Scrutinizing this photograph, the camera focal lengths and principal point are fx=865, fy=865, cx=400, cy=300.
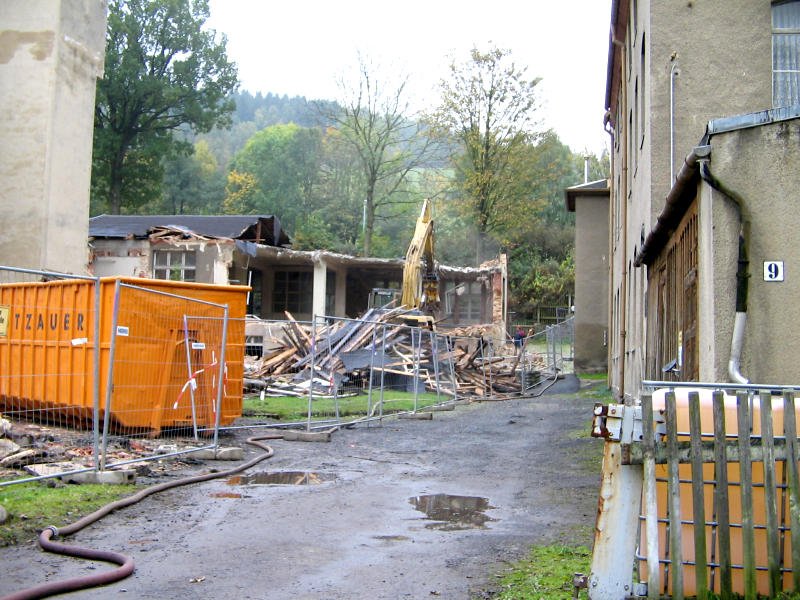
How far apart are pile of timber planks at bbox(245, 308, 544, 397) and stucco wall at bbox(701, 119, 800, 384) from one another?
11634mm

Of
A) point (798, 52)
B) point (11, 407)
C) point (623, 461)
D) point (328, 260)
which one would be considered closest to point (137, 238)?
point (328, 260)

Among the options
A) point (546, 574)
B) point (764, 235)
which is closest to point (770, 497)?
point (546, 574)

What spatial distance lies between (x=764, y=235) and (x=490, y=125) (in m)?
46.0

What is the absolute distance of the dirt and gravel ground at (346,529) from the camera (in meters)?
5.59

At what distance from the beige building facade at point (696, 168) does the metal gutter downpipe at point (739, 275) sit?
57 millimetres

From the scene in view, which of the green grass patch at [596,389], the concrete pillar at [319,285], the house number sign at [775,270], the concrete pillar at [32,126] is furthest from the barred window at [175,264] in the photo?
the house number sign at [775,270]

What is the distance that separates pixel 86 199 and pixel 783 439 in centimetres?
2022

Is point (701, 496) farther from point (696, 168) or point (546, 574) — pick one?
point (696, 168)

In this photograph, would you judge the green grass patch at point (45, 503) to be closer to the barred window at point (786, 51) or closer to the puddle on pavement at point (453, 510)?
the puddle on pavement at point (453, 510)

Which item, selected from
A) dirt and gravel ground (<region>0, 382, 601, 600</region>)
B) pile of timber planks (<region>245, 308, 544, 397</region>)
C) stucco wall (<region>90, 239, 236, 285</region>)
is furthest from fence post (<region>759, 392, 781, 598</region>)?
stucco wall (<region>90, 239, 236, 285</region>)

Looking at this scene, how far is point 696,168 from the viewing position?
8586 millimetres

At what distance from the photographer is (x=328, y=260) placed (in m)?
37.3

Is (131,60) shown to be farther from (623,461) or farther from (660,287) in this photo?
(623,461)

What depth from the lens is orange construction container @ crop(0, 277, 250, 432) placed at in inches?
464
